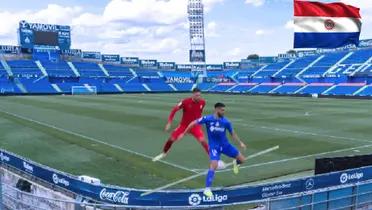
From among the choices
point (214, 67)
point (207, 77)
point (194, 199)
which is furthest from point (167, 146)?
point (214, 67)

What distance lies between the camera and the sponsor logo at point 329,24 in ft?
39.9

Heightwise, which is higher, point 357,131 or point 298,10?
point 298,10

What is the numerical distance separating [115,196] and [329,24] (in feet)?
24.4

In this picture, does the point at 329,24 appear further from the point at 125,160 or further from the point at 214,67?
the point at 214,67

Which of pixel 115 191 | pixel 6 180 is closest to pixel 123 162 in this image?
pixel 6 180

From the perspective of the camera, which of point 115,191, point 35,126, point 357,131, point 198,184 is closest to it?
point 115,191

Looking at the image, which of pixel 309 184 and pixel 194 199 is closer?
pixel 194 199

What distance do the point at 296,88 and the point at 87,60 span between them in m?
53.3

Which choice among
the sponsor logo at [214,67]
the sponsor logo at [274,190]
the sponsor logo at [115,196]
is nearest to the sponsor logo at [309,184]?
the sponsor logo at [274,190]

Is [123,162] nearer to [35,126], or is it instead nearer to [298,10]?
[298,10]

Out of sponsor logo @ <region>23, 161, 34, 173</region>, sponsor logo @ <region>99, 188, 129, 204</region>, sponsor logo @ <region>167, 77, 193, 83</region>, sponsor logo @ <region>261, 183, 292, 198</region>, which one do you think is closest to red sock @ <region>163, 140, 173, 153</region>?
sponsor logo @ <region>99, 188, 129, 204</region>

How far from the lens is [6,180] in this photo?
14953 millimetres

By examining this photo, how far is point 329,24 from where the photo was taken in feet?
40.1

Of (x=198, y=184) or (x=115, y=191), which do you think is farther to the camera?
(x=198, y=184)
